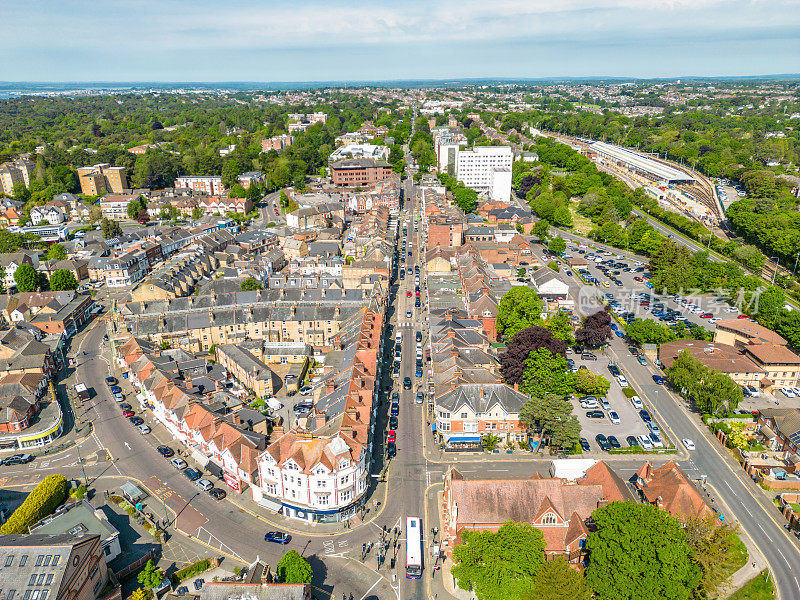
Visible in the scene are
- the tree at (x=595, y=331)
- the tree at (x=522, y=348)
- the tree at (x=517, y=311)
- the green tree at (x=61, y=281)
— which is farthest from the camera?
the green tree at (x=61, y=281)

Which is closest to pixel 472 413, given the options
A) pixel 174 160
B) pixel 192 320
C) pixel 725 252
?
pixel 192 320

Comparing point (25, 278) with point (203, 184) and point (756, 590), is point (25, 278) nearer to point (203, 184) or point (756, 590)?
point (203, 184)

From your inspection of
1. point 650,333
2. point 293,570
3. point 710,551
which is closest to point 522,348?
point 650,333

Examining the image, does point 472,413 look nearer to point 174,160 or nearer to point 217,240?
point 217,240

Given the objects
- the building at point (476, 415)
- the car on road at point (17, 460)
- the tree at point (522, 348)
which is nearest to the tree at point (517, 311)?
the tree at point (522, 348)

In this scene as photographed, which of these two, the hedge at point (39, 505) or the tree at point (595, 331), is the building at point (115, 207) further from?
the tree at point (595, 331)
